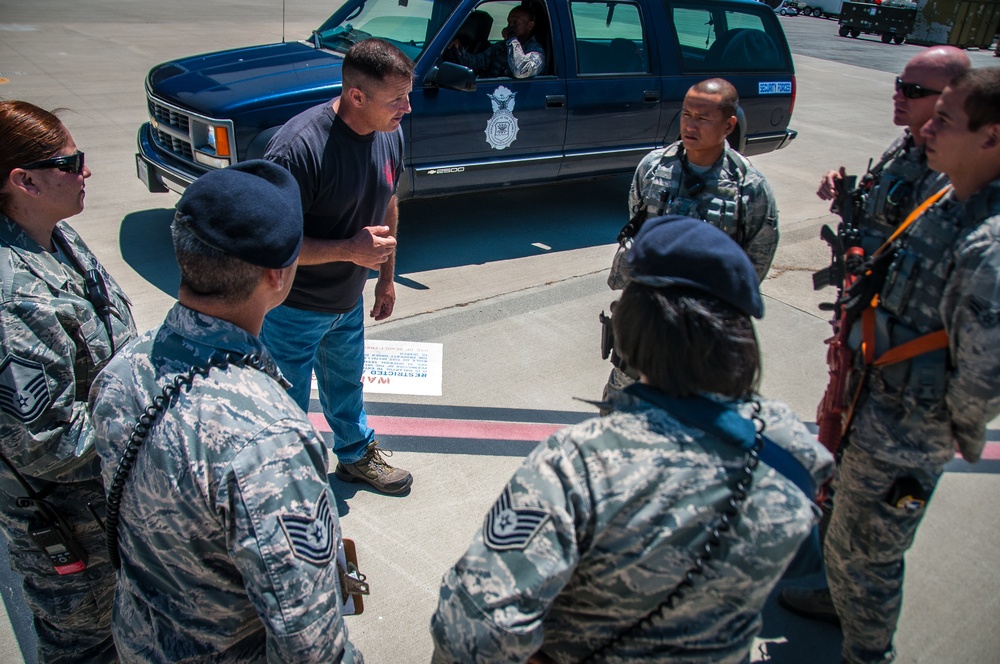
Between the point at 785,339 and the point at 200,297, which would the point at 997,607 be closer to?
the point at 785,339

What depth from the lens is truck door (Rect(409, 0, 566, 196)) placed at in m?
5.55

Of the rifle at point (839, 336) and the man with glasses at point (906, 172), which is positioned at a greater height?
the man with glasses at point (906, 172)

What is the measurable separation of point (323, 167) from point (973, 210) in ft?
7.01

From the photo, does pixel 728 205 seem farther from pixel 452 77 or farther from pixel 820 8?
pixel 820 8

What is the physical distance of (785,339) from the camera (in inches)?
198

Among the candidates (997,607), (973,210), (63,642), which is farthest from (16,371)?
(997,607)

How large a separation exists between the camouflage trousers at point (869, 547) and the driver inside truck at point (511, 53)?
425cm

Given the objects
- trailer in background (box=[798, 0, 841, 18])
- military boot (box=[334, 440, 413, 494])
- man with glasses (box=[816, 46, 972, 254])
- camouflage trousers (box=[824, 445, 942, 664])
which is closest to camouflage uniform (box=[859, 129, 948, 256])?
man with glasses (box=[816, 46, 972, 254])

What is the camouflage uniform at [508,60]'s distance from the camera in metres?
5.80

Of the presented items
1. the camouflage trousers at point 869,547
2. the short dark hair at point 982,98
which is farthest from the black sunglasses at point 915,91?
the camouflage trousers at point 869,547

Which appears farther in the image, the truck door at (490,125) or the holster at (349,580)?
the truck door at (490,125)

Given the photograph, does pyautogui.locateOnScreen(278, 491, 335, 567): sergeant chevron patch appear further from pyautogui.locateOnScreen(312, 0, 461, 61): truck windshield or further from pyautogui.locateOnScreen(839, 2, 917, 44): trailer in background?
pyautogui.locateOnScreen(839, 2, 917, 44): trailer in background

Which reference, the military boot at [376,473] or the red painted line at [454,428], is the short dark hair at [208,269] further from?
the red painted line at [454,428]

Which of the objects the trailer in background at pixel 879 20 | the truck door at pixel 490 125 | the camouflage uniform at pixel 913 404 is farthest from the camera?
the trailer in background at pixel 879 20
